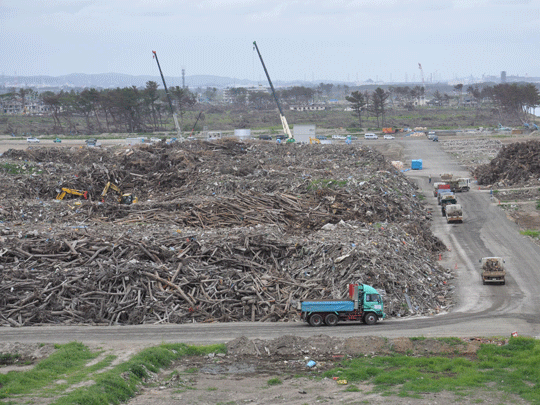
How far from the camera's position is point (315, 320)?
2131 centimetres

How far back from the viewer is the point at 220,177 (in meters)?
43.0

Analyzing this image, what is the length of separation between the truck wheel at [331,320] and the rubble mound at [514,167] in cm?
3542

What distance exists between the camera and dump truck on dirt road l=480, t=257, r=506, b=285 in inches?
1099

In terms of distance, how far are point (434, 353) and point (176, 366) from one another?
304 inches

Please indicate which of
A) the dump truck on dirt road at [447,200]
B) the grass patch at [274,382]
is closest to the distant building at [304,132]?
the dump truck on dirt road at [447,200]

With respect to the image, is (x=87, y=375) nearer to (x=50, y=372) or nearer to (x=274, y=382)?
(x=50, y=372)

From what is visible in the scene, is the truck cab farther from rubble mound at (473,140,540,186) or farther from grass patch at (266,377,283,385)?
grass patch at (266,377,283,385)

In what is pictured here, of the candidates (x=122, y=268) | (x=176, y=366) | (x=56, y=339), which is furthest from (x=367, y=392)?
(x=122, y=268)

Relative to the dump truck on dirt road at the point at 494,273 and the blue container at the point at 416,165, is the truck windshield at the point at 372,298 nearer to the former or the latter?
the dump truck on dirt road at the point at 494,273

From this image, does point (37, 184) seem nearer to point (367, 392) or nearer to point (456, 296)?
point (456, 296)

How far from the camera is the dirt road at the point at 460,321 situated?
66.4ft

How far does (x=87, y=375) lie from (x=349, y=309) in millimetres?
9539

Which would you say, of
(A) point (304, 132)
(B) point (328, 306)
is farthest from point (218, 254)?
(A) point (304, 132)

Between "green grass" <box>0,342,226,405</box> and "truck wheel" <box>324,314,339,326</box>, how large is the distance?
4373 millimetres
